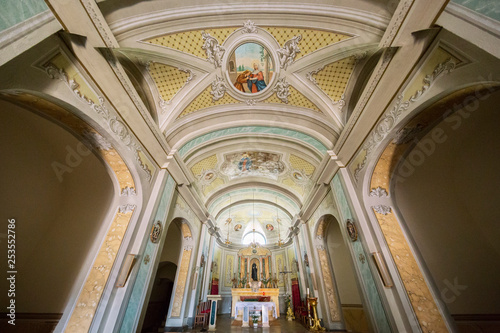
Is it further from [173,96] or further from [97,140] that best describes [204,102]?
[97,140]

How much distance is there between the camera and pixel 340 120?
5.54 meters

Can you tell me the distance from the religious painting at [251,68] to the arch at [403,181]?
3.58m

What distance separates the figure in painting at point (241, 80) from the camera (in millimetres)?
5512

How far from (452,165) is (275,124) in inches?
186

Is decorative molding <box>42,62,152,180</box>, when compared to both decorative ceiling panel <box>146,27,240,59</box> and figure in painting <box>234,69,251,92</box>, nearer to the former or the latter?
decorative ceiling panel <box>146,27,240,59</box>

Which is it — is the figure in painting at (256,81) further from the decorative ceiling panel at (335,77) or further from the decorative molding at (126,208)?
the decorative molding at (126,208)

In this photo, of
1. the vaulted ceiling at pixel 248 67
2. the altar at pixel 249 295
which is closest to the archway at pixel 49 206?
the vaulted ceiling at pixel 248 67

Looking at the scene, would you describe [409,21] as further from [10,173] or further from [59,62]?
[10,173]

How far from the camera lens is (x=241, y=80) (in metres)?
5.64

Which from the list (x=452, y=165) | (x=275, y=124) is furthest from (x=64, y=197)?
(x=452, y=165)

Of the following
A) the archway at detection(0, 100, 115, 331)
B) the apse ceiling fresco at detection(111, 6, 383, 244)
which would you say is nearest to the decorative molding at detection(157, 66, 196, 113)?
the apse ceiling fresco at detection(111, 6, 383, 244)

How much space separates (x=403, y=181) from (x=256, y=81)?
15.8 feet

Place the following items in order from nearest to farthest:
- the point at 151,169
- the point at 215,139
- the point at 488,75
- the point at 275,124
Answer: the point at 488,75 < the point at 151,169 < the point at 275,124 < the point at 215,139

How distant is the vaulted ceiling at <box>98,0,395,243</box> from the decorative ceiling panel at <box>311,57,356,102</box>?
0.03 meters
